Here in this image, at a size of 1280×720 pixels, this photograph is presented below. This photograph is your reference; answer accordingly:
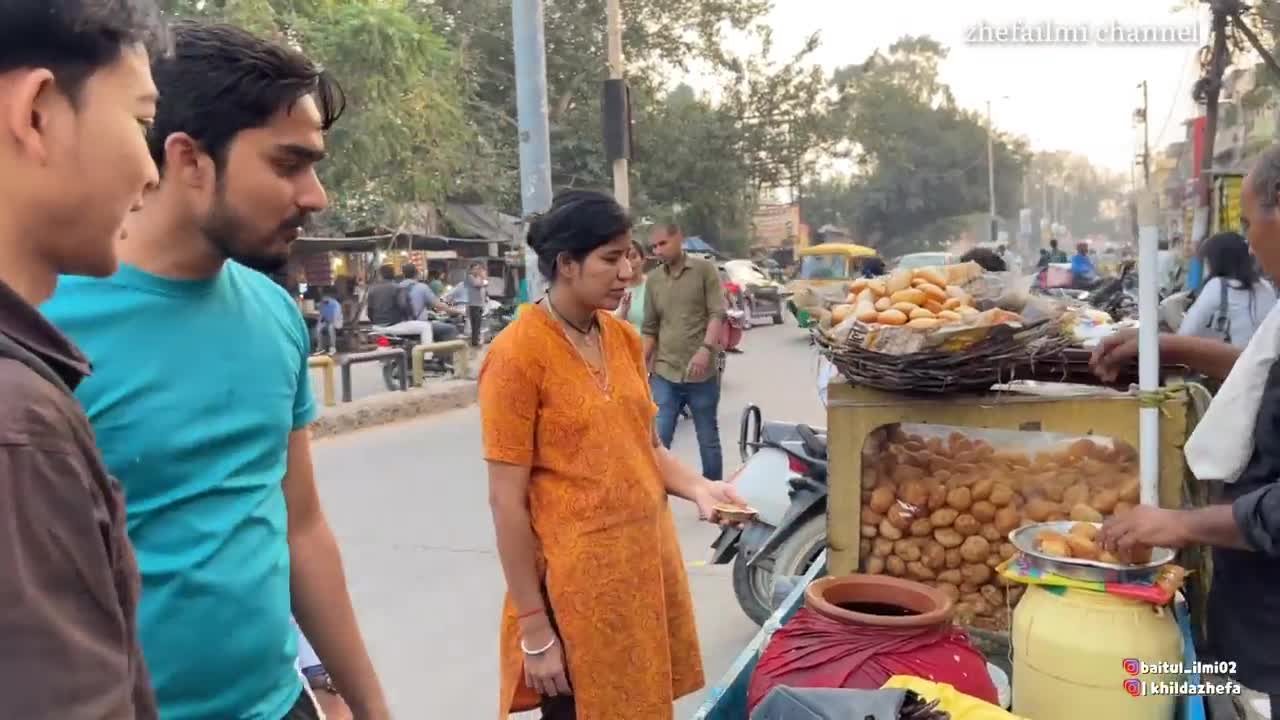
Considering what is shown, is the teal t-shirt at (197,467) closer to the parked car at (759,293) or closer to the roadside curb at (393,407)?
the roadside curb at (393,407)

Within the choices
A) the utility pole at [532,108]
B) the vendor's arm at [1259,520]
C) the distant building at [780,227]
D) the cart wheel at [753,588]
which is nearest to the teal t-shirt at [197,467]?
the vendor's arm at [1259,520]

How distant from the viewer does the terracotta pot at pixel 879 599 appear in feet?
5.29

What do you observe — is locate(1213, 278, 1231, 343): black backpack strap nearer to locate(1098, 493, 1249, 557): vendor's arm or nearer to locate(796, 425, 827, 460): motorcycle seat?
locate(796, 425, 827, 460): motorcycle seat

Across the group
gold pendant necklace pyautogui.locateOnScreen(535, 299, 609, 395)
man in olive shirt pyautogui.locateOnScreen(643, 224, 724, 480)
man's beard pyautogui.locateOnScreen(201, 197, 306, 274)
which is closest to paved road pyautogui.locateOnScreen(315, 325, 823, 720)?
man in olive shirt pyautogui.locateOnScreen(643, 224, 724, 480)

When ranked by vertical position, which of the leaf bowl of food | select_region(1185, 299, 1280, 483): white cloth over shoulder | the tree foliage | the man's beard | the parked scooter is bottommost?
the parked scooter

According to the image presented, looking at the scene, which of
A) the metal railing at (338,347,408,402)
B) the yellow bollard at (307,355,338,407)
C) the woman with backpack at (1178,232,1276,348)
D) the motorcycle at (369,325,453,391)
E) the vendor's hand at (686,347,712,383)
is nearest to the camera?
the woman with backpack at (1178,232,1276,348)

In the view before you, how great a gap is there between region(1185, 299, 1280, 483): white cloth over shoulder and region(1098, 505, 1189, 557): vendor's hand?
0.56ft

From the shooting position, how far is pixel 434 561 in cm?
526

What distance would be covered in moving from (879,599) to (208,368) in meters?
1.27

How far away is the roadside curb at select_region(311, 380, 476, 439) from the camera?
29.5ft

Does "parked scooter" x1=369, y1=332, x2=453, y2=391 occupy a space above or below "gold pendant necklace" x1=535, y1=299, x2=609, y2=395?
below

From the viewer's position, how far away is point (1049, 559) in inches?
65.7

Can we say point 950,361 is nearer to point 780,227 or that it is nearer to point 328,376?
point 328,376

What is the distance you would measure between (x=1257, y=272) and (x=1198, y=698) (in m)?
4.78
